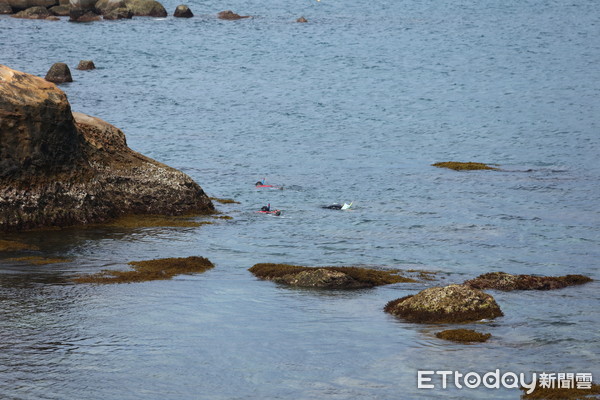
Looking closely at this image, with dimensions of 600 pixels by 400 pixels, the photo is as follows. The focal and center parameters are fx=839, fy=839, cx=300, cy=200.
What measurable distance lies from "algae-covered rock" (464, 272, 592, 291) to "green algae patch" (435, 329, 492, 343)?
389cm

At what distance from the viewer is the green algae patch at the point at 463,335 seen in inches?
580

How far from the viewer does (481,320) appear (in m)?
15.9

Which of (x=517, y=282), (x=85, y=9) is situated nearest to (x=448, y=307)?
(x=517, y=282)

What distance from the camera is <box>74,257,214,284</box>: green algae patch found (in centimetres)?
1864

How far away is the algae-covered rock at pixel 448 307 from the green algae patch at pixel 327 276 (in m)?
2.22

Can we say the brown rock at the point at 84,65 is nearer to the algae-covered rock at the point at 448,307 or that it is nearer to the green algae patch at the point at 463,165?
the green algae patch at the point at 463,165

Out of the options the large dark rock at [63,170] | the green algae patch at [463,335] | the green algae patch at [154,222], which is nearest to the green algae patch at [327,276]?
the green algae patch at [463,335]

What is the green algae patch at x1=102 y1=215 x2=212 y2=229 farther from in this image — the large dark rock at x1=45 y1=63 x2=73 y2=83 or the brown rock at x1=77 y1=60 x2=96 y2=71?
the brown rock at x1=77 y1=60 x2=96 y2=71

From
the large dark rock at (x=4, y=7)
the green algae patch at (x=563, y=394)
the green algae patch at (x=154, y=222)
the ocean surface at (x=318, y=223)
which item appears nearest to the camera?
the green algae patch at (x=563, y=394)

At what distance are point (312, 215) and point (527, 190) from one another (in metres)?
9.76

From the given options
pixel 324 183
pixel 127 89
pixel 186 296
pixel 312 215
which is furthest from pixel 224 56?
pixel 186 296

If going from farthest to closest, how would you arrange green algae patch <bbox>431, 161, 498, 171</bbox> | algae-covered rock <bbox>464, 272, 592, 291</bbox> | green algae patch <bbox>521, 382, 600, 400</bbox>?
green algae patch <bbox>431, 161, 498, 171</bbox> < algae-covered rock <bbox>464, 272, 592, 291</bbox> < green algae patch <bbox>521, 382, 600, 400</bbox>

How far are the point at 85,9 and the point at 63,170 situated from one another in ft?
249

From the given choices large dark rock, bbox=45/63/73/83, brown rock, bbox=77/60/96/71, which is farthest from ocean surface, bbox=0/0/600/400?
large dark rock, bbox=45/63/73/83
